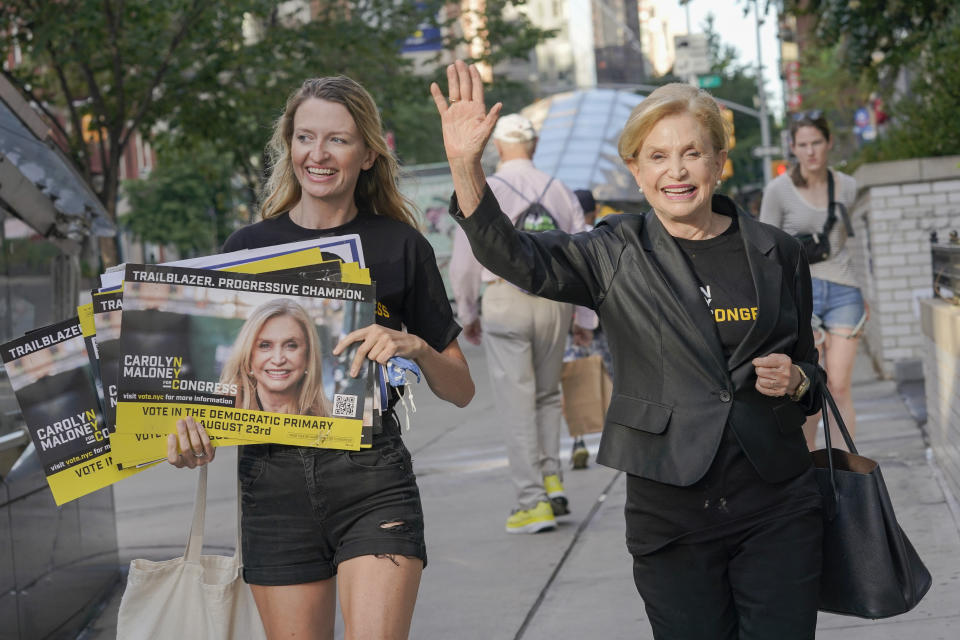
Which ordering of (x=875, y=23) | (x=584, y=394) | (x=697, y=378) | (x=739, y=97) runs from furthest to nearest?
(x=739, y=97) → (x=875, y=23) → (x=584, y=394) → (x=697, y=378)

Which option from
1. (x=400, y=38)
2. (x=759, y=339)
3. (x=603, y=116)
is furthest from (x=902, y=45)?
(x=603, y=116)

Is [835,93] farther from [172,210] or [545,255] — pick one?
[545,255]

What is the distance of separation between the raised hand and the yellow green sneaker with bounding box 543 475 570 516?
4617mm

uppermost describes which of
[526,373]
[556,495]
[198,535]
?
[198,535]

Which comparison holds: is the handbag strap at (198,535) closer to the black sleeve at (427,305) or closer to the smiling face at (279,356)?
the smiling face at (279,356)

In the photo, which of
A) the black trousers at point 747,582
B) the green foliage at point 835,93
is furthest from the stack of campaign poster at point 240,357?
the green foliage at point 835,93

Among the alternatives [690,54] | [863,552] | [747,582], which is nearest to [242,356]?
[747,582]

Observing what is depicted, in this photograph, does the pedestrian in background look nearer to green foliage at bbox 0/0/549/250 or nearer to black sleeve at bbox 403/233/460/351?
black sleeve at bbox 403/233/460/351

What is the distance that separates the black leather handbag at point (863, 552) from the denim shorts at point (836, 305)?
13.1 feet

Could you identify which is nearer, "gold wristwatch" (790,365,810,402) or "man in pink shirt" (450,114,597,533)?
"gold wristwatch" (790,365,810,402)

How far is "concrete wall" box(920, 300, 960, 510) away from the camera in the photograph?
6.62 meters

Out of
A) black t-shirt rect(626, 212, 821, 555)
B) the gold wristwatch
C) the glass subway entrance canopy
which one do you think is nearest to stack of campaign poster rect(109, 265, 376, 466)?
black t-shirt rect(626, 212, 821, 555)

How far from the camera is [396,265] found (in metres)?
3.44

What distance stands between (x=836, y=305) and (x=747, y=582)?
4288 mm
